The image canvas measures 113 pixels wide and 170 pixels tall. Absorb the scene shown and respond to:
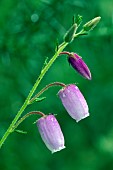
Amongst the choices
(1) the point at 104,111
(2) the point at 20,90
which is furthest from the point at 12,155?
(1) the point at 104,111

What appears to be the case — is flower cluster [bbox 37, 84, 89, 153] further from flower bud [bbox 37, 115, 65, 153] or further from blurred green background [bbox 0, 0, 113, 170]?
blurred green background [bbox 0, 0, 113, 170]

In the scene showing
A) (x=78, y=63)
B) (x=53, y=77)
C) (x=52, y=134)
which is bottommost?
(x=52, y=134)

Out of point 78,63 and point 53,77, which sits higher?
point 53,77

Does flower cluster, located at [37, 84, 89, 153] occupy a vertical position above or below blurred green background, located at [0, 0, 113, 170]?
below

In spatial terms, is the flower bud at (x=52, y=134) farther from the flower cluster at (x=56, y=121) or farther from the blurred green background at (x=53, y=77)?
the blurred green background at (x=53, y=77)

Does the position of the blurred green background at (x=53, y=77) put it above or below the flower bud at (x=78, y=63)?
above

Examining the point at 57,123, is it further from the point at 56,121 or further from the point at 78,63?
the point at 78,63

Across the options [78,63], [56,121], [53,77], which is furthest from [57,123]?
[53,77]

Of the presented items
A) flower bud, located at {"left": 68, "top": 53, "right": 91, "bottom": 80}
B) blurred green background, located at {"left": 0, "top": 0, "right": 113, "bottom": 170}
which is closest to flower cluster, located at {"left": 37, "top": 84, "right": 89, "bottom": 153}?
flower bud, located at {"left": 68, "top": 53, "right": 91, "bottom": 80}

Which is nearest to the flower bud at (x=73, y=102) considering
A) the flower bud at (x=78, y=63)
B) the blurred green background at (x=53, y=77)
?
the flower bud at (x=78, y=63)
